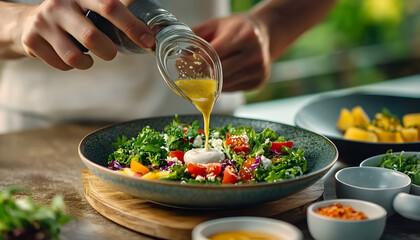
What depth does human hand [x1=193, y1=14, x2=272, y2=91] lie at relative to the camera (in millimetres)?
2451

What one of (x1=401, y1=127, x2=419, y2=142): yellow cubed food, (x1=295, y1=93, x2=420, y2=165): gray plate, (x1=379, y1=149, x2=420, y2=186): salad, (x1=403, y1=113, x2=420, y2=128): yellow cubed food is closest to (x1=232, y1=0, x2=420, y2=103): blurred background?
(x1=295, y1=93, x2=420, y2=165): gray plate

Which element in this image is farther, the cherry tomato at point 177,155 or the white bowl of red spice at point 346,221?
the cherry tomato at point 177,155

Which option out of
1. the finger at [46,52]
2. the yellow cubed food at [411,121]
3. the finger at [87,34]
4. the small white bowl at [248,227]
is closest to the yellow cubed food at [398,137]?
the yellow cubed food at [411,121]

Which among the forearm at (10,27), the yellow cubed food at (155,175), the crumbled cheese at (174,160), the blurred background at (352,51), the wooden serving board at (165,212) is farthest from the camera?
the blurred background at (352,51)

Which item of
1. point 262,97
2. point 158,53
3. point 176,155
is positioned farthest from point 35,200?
point 262,97

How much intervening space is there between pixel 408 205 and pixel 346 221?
0.89 feet

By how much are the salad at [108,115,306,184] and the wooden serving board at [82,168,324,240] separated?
0.08 m

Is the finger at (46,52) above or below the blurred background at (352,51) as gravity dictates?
above

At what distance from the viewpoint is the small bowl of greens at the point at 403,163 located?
1.74m

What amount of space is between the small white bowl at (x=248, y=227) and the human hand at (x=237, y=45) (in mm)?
1150

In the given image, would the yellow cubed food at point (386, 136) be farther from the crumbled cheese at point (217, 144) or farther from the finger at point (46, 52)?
the finger at point (46, 52)

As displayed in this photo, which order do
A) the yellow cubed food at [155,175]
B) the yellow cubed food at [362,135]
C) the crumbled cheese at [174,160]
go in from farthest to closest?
the yellow cubed food at [362,135] → the crumbled cheese at [174,160] → the yellow cubed food at [155,175]

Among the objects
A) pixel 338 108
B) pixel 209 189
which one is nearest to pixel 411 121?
pixel 338 108

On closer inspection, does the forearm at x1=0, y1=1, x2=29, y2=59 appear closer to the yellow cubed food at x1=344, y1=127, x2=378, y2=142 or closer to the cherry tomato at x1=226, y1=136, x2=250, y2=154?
the cherry tomato at x1=226, y1=136, x2=250, y2=154
